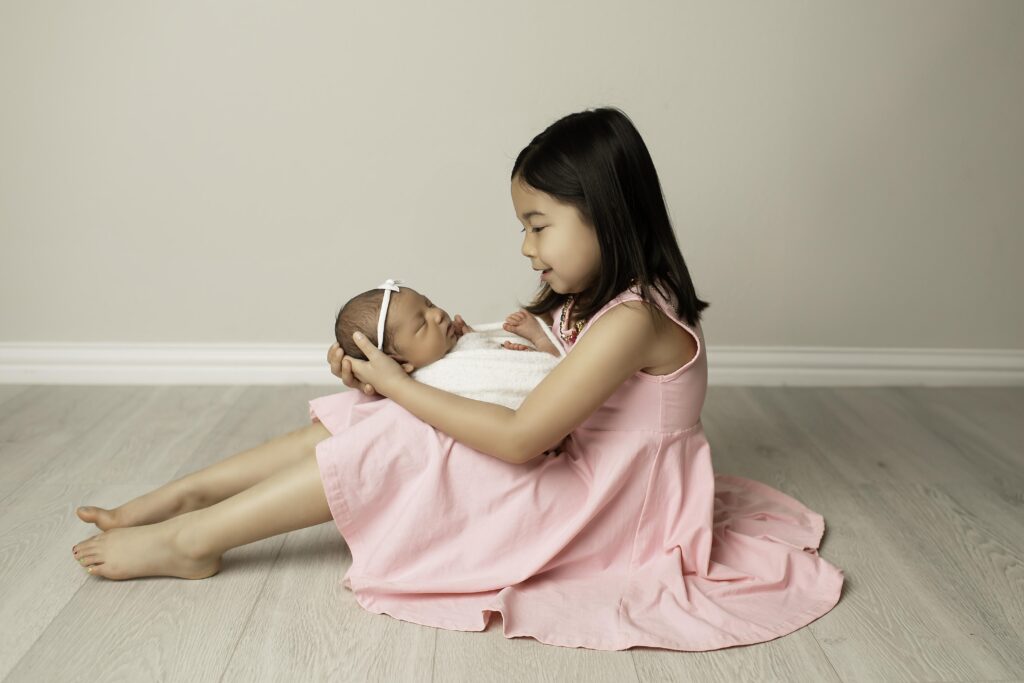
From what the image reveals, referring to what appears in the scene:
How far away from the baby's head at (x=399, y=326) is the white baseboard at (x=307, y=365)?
3.51ft

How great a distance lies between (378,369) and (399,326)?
0.08m

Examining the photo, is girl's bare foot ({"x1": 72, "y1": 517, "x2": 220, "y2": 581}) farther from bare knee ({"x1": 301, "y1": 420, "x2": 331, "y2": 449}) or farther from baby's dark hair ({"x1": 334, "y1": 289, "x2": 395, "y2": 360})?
baby's dark hair ({"x1": 334, "y1": 289, "x2": 395, "y2": 360})

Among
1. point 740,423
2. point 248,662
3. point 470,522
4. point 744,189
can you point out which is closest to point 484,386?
point 470,522

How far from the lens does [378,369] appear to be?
156 centimetres

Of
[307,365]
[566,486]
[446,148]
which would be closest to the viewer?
[566,486]

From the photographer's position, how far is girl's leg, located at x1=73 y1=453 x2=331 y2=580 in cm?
153

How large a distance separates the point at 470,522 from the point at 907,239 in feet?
5.49

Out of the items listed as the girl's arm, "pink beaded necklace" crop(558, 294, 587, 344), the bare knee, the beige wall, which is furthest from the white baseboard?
the girl's arm

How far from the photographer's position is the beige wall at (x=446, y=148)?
96.0 inches

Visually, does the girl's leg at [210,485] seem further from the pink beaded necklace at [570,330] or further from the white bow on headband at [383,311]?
the pink beaded necklace at [570,330]

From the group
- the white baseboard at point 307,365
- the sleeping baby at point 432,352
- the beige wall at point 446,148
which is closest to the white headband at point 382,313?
the sleeping baby at point 432,352

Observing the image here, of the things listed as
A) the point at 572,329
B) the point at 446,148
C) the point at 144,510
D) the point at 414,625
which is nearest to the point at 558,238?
the point at 572,329

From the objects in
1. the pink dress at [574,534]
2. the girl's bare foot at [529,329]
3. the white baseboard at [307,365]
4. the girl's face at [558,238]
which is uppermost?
the girl's face at [558,238]

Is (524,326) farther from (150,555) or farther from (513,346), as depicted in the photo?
(150,555)
